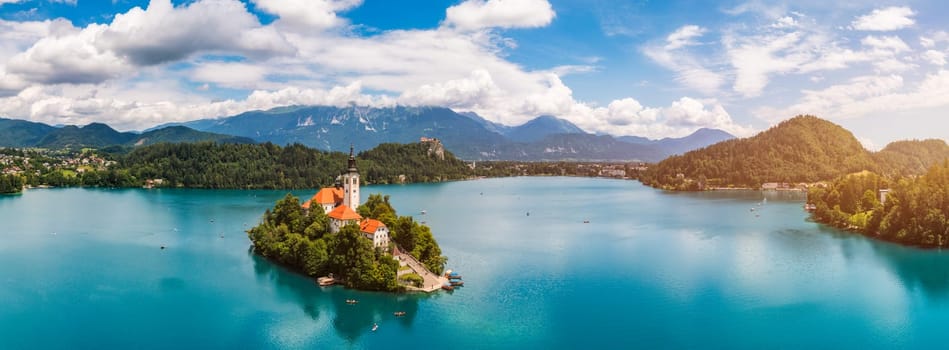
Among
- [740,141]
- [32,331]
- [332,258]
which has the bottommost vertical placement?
[32,331]

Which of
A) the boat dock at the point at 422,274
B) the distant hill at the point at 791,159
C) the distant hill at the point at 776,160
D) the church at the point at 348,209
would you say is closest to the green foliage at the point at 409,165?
the distant hill at the point at 791,159

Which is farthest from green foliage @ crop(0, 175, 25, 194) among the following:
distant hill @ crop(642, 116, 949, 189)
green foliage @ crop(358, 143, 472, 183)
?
distant hill @ crop(642, 116, 949, 189)

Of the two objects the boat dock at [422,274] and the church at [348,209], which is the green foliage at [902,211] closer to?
the boat dock at [422,274]

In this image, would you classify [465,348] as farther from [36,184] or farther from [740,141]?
[740,141]

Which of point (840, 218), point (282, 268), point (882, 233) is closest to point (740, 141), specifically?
point (840, 218)

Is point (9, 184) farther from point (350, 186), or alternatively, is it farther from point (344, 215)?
point (344, 215)
